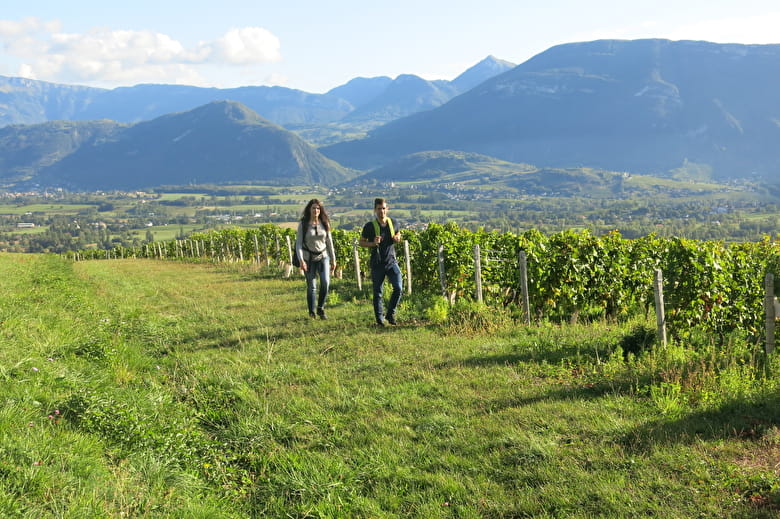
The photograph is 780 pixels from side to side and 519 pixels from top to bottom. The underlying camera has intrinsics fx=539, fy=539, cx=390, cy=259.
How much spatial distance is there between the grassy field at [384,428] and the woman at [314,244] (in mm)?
2151

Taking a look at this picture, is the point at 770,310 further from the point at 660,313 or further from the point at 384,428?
the point at 384,428

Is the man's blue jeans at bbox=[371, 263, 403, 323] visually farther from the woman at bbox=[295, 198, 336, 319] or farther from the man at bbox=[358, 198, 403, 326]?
the woman at bbox=[295, 198, 336, 319]

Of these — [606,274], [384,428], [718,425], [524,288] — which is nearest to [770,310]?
[718,425]

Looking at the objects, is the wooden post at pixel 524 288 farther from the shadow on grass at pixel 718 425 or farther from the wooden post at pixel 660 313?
the shadow on grass at pixel 718 425

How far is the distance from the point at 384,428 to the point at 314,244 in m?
5.95

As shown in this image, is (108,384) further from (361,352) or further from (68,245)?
(68,245)

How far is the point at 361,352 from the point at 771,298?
A: 18.4 feet

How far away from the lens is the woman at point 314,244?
10750mm

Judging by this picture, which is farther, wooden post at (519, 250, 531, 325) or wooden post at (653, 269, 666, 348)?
wooden post at (519, 250, 531, 325)

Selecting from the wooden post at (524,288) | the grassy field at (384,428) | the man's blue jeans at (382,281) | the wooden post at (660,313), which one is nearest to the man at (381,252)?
the man's blue jeans at (382,281)

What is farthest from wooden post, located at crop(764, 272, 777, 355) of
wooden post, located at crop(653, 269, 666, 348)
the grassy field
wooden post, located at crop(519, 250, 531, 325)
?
wooden post, located at crop(519, 250, 531, 325)

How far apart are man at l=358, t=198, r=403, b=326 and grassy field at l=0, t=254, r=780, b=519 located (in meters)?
1.31

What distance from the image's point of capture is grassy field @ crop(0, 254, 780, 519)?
3.98 metres

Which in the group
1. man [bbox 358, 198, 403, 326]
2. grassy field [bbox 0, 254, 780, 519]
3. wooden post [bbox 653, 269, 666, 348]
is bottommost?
grassy field [bbox 0, 254, 780, 519]
